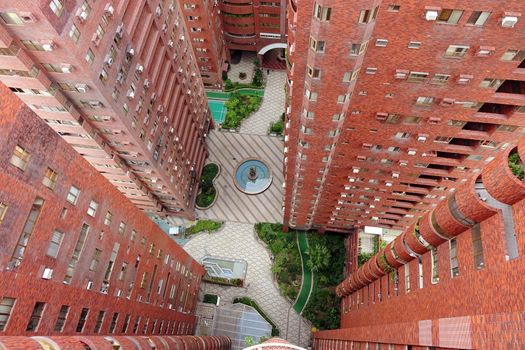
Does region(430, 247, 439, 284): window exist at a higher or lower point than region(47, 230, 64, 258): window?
higher

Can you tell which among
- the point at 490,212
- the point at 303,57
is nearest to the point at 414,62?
the point at 303,57

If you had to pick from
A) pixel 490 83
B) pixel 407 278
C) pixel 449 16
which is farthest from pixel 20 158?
pixel 490 83

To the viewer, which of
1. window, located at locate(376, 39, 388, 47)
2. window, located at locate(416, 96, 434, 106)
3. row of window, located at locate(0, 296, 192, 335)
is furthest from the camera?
window, located at locate(416, 96, 434, 106)

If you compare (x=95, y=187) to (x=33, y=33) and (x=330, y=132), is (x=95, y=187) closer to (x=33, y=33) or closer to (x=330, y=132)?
(x=33, y=33)

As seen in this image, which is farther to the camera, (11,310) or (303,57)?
(303,57)

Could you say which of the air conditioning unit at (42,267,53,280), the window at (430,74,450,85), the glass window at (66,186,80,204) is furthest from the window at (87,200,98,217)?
the window at (430,74,450,85)

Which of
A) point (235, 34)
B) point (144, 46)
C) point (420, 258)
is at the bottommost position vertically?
point (420, 258)

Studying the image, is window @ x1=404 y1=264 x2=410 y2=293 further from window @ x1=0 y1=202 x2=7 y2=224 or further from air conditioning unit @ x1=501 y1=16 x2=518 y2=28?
window @ x1=0 y1=202 x2=7 y2=224
